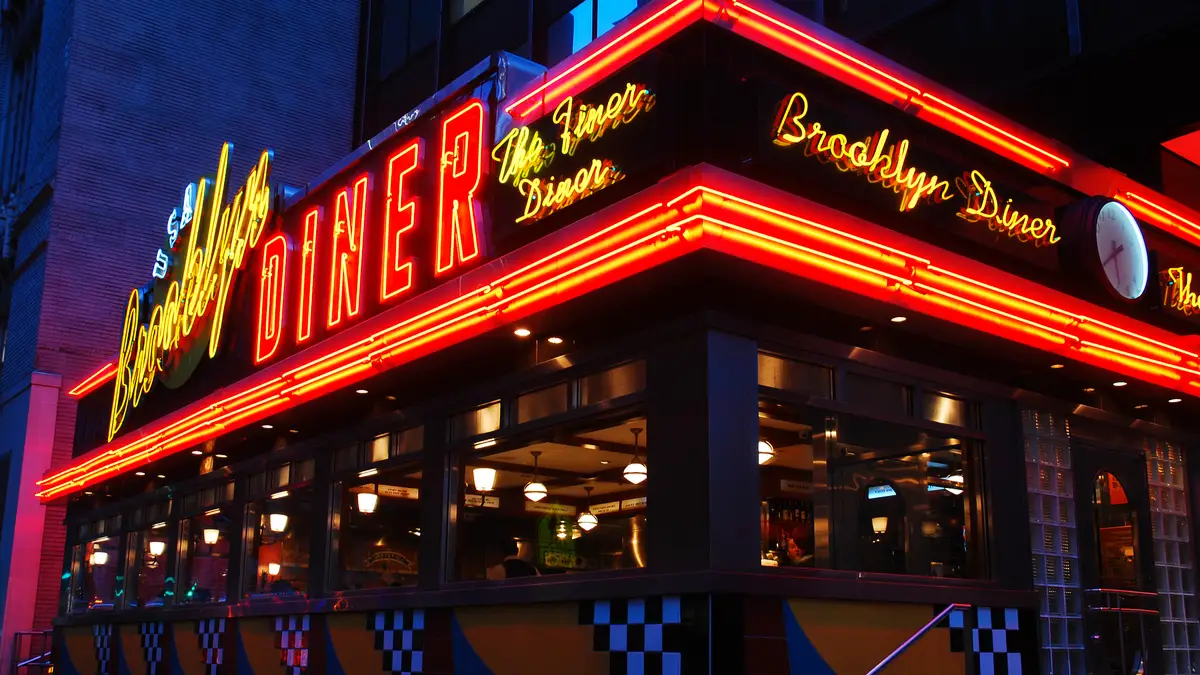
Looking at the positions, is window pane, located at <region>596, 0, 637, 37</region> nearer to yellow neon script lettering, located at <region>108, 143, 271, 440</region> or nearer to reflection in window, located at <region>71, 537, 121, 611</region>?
yellow neon script lettering, located at <region>108, 143, 271, 440</region>

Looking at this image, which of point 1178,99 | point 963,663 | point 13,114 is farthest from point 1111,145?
point 13,114

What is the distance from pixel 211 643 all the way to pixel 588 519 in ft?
20.5

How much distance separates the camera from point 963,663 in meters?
8.41

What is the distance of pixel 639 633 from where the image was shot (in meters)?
7.52

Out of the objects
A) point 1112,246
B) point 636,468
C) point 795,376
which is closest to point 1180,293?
point 1112,246

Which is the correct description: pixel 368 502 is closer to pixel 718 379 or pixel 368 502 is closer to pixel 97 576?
pixel 718 379

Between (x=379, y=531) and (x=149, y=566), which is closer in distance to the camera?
(x=379, y=531)

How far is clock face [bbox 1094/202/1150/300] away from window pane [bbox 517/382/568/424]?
165 inches

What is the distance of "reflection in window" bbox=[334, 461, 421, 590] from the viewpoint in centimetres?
1032

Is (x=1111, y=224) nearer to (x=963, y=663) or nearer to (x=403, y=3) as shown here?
(x=963, y=663)

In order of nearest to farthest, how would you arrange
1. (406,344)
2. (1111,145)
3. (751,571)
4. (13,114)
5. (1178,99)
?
(751,571), (406,344), (1178,99), (1111,145), (13,114)

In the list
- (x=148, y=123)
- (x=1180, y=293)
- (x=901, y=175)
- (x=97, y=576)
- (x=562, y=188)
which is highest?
(x=148, y=123)

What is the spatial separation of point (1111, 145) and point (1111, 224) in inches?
75.2

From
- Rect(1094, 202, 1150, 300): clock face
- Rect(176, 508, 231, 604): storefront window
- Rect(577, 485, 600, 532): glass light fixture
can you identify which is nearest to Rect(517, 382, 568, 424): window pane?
Rect(577, 485, 600, 532): glass light fixture
